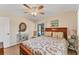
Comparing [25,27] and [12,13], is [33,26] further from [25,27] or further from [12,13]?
[12,13]

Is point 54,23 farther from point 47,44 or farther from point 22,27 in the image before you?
point 22,27

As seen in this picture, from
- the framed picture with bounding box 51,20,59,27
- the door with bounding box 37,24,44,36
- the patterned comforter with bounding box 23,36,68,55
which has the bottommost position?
the patterned comforter with bounding box 23,36,68,55

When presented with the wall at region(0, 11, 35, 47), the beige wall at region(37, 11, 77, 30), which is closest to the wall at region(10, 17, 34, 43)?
the wall at region(0, 11, 35, 47)

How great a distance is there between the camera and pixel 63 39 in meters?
1.83

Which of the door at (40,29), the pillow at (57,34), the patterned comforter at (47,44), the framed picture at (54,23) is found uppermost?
the framed picture at (54,23)

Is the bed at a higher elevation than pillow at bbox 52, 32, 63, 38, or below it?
below

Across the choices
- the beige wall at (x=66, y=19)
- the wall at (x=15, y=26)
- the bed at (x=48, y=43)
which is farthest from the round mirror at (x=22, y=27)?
the beige wall at (x=66, y=19)

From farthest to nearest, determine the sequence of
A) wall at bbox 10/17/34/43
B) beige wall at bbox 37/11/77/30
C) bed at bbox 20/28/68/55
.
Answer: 1. wall at bbox 10/17/34/43
2. bed at bbox 20/28/68/55
3. beige wall at bbox 37/11/77/30

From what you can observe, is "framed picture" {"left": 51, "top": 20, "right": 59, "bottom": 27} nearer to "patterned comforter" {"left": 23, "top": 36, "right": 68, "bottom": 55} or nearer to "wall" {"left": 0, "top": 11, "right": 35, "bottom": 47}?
"patterned comforter" {"left": 23, "top": 36, "right": 68, "bottom": 55}

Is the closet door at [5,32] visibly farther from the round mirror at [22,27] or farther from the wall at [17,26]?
the round mirror at [22,27]

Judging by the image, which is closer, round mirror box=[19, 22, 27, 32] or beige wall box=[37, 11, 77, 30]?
beige wall box=[37, 11, 77, 30]

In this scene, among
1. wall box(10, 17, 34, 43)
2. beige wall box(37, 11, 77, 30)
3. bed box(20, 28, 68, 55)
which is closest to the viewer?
beige wall box(37, 11, 77, 30)

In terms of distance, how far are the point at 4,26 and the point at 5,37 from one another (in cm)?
20
